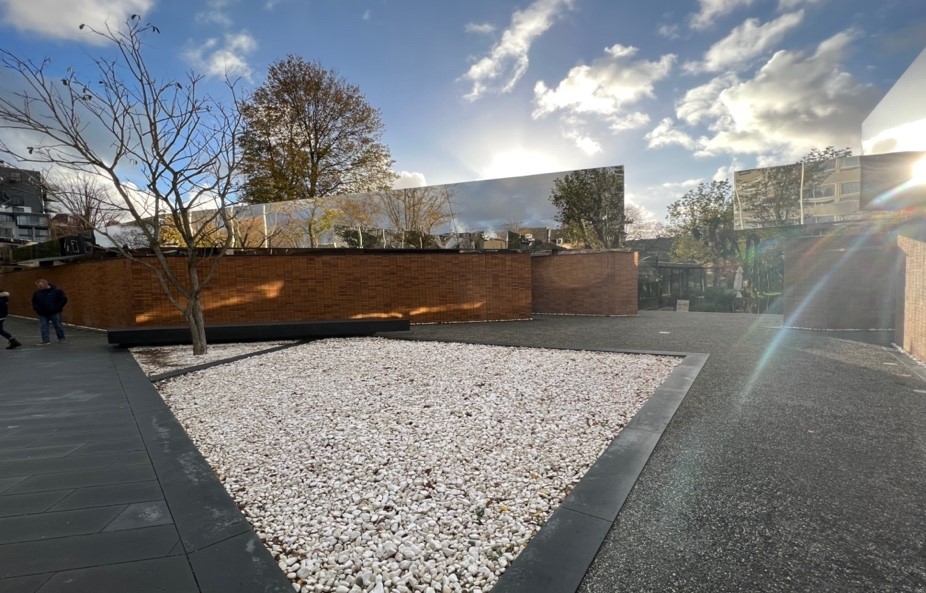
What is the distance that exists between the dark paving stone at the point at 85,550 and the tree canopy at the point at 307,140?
17.3 m

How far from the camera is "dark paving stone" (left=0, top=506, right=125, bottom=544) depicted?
225cm

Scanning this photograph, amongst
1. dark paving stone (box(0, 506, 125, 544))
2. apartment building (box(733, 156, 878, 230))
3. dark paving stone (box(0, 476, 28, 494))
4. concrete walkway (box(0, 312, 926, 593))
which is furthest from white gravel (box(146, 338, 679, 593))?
apartment building (box(733, 156, 878, 230))

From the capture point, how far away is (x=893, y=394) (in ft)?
15.6

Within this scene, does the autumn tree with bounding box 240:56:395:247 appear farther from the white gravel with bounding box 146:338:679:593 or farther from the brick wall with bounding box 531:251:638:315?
the white gravel with bounding box 146:338:679:593

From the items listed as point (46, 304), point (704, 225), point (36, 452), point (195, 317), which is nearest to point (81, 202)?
point (46, 304)

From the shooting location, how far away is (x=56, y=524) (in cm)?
236

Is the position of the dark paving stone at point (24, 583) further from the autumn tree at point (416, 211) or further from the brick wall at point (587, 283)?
the brick wall at point (587, 283)

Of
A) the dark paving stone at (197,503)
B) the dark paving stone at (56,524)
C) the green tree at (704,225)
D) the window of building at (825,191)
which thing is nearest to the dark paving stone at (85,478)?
the dark paving stone at (197,503)

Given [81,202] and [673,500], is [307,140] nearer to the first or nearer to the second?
[81,202]

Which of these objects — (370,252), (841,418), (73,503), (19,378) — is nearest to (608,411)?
(841,418)

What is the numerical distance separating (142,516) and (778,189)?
1593 centimetres

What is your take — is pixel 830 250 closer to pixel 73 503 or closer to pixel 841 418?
pixel 841 418

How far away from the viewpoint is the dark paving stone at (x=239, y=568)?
5.95 ft

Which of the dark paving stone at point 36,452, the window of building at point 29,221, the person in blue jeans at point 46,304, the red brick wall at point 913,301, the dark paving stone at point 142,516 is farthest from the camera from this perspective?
the window of building at point 29,221
